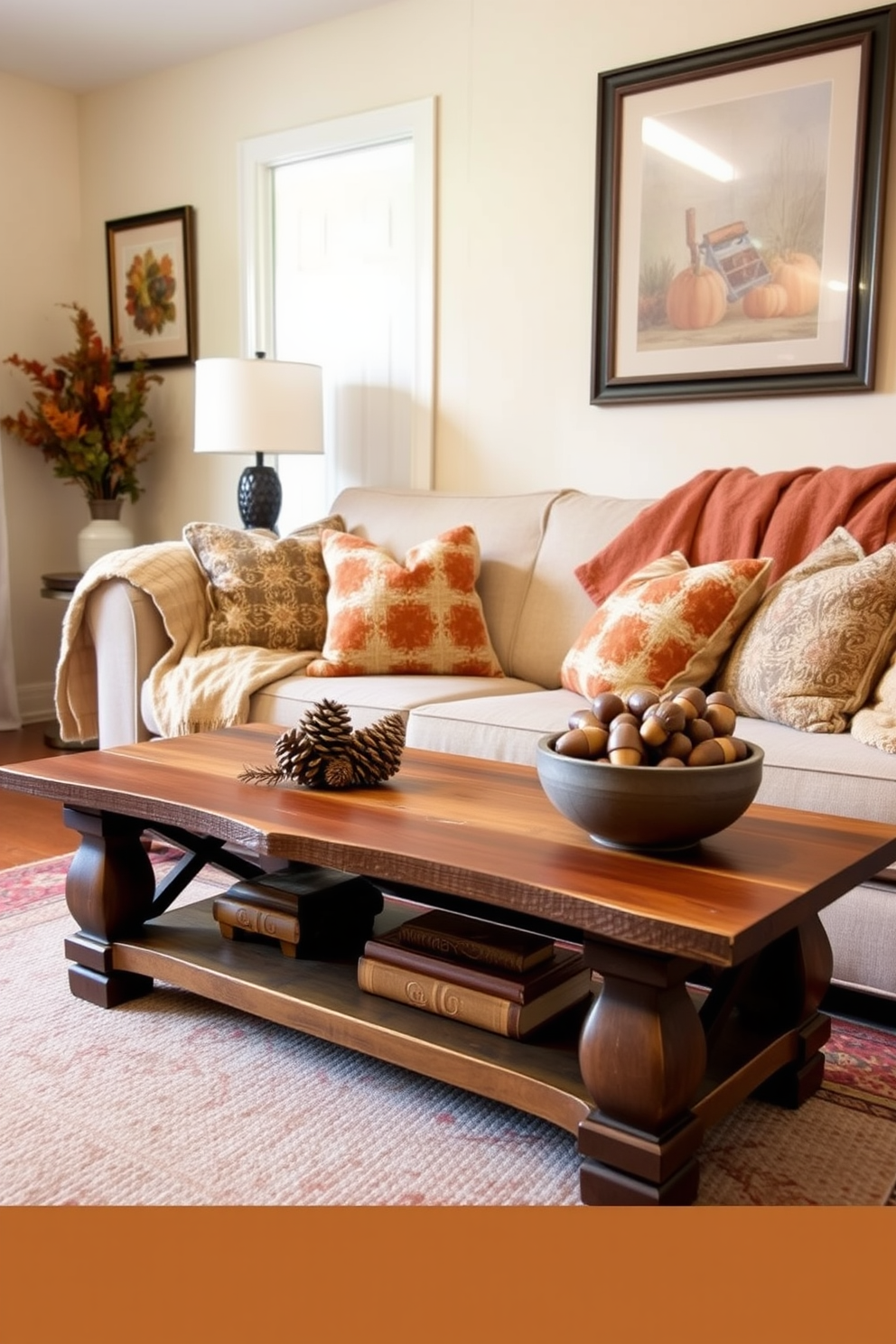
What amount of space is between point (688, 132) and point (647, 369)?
0.64 meters

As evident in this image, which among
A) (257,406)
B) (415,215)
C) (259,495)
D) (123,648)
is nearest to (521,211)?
(415,215)

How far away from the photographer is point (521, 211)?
11.8ft

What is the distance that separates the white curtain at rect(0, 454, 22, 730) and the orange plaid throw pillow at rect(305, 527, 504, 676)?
199 cm

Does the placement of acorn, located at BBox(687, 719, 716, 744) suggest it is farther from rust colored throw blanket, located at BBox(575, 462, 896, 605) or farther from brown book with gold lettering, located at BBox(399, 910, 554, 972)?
rust colored throw blanket, located at BBox(575, 462, 896, 605)

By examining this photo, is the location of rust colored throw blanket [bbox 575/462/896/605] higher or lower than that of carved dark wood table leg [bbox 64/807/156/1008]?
higher

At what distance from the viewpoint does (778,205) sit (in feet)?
10.1

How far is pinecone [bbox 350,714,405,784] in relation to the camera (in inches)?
72.6

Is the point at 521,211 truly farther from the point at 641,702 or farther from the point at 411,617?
the point at 641,702

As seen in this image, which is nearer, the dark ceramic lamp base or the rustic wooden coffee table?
the rustic wooden coffee table

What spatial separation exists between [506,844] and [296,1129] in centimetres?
52

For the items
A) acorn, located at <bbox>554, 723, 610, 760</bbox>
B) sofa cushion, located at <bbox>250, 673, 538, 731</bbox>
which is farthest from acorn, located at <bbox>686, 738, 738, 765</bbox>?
sofa cushion, located at <bbox>250, 673, 538, 731</bbox>

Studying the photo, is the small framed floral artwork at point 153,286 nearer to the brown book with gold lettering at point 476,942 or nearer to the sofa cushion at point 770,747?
the sofa cushion at point 770,747

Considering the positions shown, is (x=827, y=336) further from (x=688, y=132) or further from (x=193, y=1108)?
(x=193, y=1108)

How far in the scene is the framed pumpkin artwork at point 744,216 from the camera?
294cm
